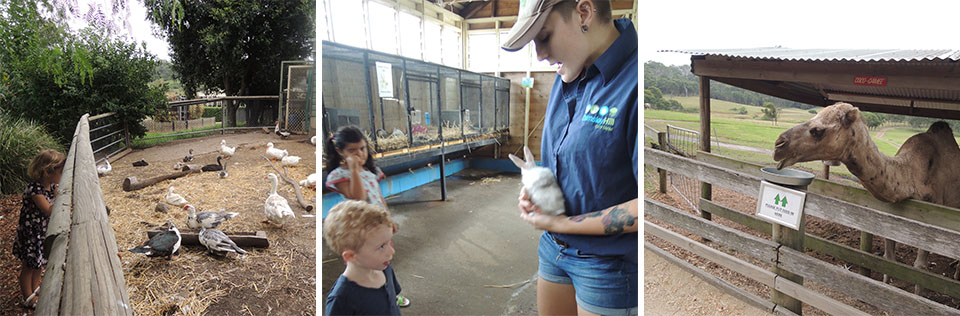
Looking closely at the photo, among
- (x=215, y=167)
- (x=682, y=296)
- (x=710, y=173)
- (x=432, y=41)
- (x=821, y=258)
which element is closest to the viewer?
(x=432, y=41)

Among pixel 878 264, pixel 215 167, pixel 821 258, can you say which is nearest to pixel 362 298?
pixel 215 167

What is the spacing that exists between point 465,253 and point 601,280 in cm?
35

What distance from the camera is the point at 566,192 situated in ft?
3.26

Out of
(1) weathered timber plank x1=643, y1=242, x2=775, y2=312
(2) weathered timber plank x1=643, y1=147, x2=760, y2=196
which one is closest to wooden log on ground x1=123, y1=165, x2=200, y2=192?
(2) weathered timber plank x1=643, y1=147, x2=760, y2=196

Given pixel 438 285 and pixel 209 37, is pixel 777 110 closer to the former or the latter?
pixel 438 285

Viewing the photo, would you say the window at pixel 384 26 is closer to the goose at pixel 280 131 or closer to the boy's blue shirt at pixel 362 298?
the boy's blue shirt at pixel 362 298

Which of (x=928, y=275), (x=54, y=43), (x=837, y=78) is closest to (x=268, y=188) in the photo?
(x=54, y=43)

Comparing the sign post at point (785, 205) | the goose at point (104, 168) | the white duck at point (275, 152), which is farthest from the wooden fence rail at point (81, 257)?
the sign post at point (785, 205)

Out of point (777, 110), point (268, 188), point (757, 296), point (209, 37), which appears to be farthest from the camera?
point (777, 110)

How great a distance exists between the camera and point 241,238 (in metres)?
2.75

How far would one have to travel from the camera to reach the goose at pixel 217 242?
2.59 meters

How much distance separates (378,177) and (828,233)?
4.56 m

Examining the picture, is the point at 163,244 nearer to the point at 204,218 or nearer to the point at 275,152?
the point at 204,218

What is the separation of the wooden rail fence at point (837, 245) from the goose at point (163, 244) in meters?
3.54
